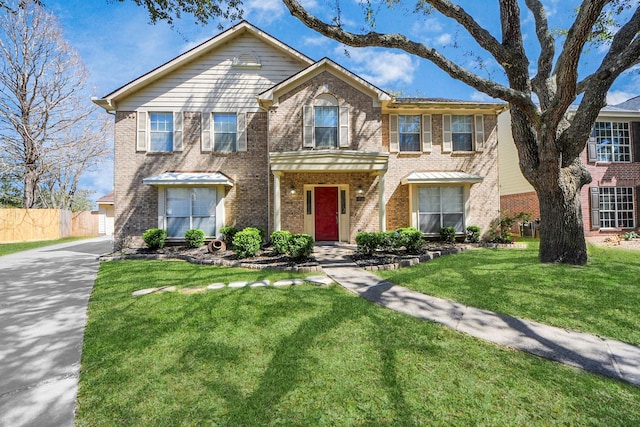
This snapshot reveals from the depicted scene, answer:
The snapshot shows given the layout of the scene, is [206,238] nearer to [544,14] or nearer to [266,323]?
[266,323]

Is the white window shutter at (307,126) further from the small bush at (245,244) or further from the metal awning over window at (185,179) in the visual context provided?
the small bush at (245,244)

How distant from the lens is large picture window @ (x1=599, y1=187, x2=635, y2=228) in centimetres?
1381

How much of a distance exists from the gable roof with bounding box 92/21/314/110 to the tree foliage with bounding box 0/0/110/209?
427 inches

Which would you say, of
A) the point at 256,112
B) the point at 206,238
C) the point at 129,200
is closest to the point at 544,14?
the point at 256,112

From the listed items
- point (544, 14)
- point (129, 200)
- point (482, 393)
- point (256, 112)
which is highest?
point (544, 14)

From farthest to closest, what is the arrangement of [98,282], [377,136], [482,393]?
[377,136]
[98,282]
[482,393]

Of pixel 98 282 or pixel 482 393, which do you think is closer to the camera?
pixel 482 393

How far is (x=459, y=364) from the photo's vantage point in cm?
287

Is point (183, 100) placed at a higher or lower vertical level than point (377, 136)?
higher

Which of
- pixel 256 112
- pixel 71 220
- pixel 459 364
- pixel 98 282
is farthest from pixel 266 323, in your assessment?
pixel 71 220

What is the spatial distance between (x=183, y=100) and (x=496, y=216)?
1417cm

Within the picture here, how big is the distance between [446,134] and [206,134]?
10.2 meters

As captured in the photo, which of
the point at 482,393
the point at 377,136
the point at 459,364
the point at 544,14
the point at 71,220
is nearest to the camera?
the point at 482,393

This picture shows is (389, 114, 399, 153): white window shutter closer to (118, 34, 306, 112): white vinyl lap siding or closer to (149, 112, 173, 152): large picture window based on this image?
(118, 34, 306, 112): white vinyl lap siding
